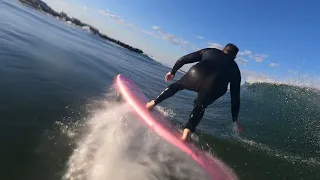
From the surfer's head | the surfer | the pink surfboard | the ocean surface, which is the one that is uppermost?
the surfer's head

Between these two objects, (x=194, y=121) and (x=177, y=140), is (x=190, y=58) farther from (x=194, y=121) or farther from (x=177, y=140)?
(x=177, y=140)

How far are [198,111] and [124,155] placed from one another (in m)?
2.04

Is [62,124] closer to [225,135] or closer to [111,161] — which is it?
[111,161]

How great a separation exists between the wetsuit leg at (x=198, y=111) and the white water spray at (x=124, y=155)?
72cm

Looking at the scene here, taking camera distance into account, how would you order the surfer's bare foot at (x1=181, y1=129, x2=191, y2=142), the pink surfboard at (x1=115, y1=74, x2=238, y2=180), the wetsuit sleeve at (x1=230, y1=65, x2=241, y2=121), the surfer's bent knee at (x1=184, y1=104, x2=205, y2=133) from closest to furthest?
the pink surfboard at (x1=115, y1=74, x2=238, y2=180)
the surfer's bare foot at (x1=181, y1=129, x2=191, y2=142)
the surfer's bent knee at (x1=184, y1=104, x2=205, y2=133)
the wetsuit sleeve at (x1=230, y1=65, x2=241, y2=121)

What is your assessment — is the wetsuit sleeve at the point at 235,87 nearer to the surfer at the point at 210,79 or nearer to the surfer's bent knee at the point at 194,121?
the surfer at the point at 210,79

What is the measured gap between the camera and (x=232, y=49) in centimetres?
696

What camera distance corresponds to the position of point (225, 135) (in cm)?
935

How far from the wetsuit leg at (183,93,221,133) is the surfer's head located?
964mm

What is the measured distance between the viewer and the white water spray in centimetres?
459

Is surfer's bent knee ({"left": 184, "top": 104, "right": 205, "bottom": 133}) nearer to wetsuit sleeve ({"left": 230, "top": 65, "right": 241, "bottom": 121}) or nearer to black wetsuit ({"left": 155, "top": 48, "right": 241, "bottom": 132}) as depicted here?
black wetsuit ({"left": 155, "top": 48, "right": 241, "bottom": 132})

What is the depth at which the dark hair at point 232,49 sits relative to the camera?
694cm

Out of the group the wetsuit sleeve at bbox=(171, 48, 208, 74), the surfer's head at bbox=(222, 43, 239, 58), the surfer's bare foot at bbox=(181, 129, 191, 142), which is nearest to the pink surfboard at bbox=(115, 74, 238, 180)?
the surfer's bare foot at bbox=(181, 129, 191, 142)

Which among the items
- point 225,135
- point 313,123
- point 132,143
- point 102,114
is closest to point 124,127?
point 132,143
